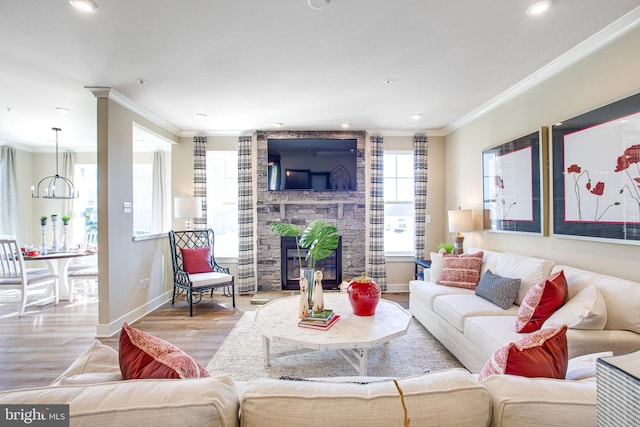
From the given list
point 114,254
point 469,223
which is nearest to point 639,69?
point 469,223

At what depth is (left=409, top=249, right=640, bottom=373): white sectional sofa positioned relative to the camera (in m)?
1.79

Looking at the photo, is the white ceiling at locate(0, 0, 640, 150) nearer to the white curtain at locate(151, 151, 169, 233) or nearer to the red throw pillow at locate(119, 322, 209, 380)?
the white curtain at locate(151, 151, 169, 233)

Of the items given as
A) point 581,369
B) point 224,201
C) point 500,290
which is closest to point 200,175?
point 224,201

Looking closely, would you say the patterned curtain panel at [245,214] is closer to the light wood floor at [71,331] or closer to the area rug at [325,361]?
the light wood floor at [71,331]

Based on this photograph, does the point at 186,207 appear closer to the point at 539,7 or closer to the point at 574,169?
the point at 539,7

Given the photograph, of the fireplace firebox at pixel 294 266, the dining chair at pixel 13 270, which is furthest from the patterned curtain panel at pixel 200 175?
the dining chair at pixel 13 270

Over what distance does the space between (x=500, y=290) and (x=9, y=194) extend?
316 inches

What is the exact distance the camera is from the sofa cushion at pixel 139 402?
67cm

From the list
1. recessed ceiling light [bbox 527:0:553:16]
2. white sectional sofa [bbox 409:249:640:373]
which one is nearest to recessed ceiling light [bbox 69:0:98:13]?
recessed ceiling light [bbox 527:0:553:16]

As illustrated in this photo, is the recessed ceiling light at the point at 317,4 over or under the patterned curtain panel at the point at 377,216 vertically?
over

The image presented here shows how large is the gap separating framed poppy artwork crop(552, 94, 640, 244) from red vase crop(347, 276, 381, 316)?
68.9 inches

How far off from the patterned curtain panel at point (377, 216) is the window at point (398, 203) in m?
0.26

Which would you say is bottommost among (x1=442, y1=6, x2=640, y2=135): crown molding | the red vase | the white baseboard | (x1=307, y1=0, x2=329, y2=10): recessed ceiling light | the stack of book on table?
the white baseboard

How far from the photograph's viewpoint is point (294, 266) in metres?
4.91
